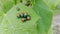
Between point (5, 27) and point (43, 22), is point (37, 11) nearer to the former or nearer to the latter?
point (43, 22)

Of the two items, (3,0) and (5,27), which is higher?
(3,0)

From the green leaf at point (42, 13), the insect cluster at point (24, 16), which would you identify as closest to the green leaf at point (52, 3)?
the green leaf at point (42, 13)

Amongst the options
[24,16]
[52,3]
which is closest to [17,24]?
[24,16]

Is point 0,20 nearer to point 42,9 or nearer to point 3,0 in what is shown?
point 3,0

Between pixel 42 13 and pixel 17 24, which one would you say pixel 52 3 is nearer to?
pixel 42 13

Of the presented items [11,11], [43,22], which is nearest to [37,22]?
[43,22]
